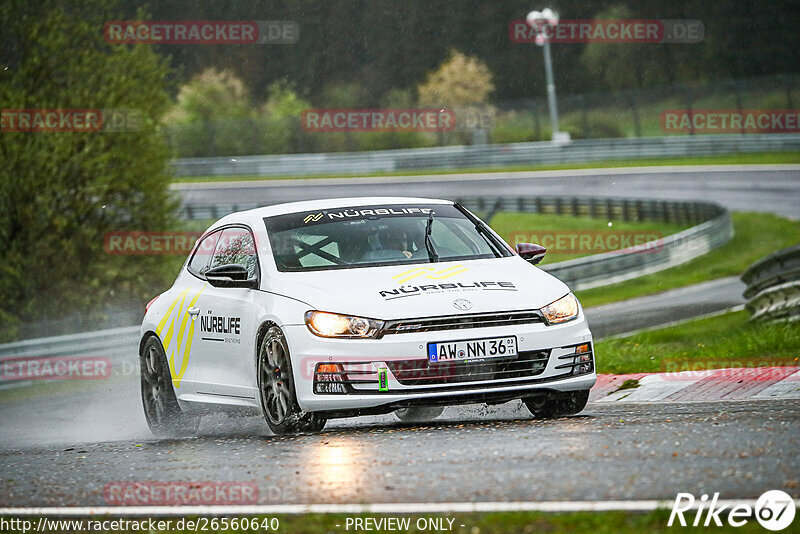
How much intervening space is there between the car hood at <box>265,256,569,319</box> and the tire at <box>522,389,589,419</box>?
678mm

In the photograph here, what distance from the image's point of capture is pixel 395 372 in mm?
7715

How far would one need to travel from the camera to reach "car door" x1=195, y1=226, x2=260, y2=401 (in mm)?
8539

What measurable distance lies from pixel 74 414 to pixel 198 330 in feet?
14.3

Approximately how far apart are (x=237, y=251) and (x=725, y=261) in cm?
2138

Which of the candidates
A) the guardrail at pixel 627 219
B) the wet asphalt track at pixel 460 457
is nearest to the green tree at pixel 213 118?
the guardrail at pixel 627 219

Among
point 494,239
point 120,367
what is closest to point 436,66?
point 120,367
